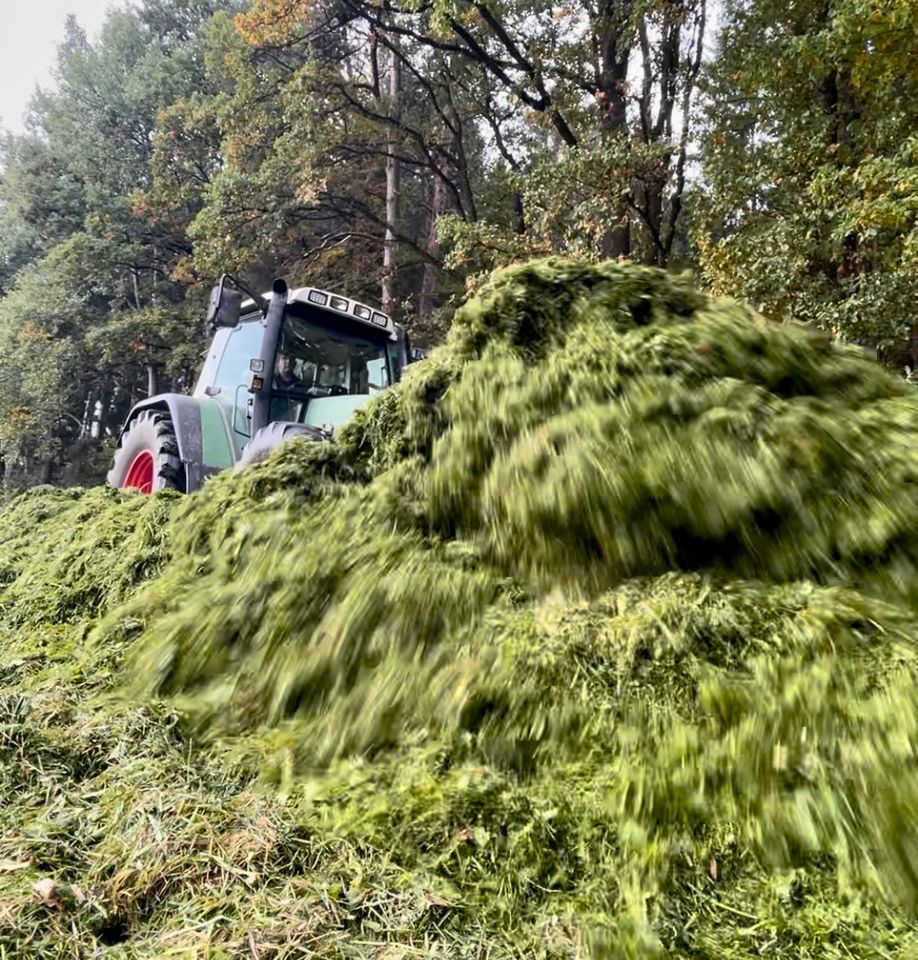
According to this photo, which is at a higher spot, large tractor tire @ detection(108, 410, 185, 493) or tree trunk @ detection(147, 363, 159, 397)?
tree trunk @ detection(147, 363, 159, 397)

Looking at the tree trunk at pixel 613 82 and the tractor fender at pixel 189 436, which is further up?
the tree trunk at pixel 613 82

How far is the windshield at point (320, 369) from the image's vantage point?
5594mm

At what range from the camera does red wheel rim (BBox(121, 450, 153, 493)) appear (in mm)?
6066

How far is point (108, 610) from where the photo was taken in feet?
8.20

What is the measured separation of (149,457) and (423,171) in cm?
1419

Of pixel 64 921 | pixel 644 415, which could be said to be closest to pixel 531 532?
pixel 644 415

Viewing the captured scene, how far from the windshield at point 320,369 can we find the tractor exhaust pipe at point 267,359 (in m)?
0.07

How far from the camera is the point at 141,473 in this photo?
623 centimetres

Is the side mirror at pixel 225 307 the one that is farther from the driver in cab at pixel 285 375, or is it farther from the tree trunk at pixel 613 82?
the tree trunk at pixel 613 82

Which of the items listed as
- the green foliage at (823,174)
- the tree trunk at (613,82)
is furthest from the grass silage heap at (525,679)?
the tree trunk at (613,82)

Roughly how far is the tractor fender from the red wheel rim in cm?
64

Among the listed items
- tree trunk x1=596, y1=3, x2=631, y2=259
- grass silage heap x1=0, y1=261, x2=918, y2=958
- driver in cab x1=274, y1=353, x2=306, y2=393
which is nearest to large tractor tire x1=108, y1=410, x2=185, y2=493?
driver in cab x1=274, y1=353, x2=306, y2=393

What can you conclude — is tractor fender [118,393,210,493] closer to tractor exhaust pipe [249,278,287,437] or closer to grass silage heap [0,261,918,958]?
tractor exhaust pipe [249,278,287,437]

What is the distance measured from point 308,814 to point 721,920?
2.73 feet
